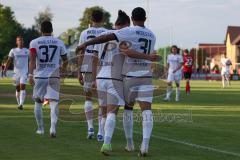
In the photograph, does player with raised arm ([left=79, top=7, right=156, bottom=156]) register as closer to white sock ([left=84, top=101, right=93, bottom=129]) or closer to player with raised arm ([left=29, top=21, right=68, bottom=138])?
white sock ([left=84, top=101, right=93, bottom=129])

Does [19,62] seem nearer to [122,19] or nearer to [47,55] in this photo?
[47,55]

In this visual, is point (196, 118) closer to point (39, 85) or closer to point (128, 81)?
point (39, 85)

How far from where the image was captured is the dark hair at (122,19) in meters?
12.1

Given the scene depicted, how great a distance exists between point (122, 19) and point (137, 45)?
1.28m

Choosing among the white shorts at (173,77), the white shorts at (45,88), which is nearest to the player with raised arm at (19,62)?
the white shorts at (173,77)

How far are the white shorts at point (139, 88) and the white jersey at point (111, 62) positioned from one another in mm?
246

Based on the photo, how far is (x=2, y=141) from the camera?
1301 centimetres

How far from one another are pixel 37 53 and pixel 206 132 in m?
4.16

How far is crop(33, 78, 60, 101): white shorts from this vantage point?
14.1 m

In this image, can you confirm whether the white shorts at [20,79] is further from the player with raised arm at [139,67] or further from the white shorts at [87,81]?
the player with raised arm at [139,67]

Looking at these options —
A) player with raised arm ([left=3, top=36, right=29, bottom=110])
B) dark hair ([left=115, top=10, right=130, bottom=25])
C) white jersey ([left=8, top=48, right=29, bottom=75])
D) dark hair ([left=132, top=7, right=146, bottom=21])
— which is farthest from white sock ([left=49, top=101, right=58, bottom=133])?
white jersey ([left=8, top=48, right=29, bottom=75])

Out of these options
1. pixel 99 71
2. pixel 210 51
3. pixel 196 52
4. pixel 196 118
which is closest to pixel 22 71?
pixel 196 118

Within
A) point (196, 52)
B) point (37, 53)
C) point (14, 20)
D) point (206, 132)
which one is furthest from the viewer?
point (196, 52)

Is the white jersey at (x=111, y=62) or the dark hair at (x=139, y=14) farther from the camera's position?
the white jersey at (x=111, y=62)
